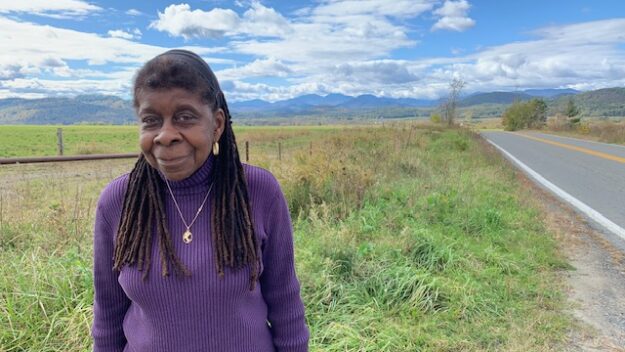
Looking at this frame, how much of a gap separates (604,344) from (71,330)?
364cm

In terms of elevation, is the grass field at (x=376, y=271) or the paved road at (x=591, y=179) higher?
the grass field at (x=376, y=271)

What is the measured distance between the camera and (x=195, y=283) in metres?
1.34

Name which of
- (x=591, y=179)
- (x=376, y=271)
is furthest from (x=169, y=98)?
(x=591, y=179)

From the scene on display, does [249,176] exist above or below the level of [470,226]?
above

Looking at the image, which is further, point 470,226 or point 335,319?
point 470,226

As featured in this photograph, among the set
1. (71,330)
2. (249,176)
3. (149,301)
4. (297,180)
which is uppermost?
(249,176)

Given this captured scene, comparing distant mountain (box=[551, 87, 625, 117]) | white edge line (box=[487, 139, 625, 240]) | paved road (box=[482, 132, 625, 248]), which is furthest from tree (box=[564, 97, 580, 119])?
distant mountain (box=[551, 87, 625, 117])

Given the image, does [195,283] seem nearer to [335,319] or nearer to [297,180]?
[335,319]

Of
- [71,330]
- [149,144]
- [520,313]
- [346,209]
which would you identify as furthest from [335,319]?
[346,209]

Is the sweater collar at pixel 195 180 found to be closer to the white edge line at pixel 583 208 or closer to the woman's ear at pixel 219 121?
the woman's ear at pixel 219 121

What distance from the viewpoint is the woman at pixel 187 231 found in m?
1.29

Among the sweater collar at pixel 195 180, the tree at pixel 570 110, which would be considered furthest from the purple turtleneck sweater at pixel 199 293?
the tree at pixel 570 110

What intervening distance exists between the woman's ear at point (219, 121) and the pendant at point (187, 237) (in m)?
0.31

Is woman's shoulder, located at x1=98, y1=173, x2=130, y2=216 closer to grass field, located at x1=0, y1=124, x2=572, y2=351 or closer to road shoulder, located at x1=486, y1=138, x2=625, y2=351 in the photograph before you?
grass field, located at x1=0, y1=124, x2=572, y2=351
